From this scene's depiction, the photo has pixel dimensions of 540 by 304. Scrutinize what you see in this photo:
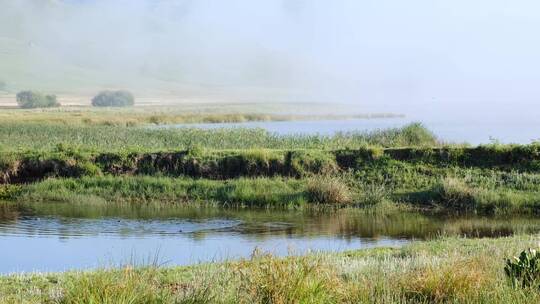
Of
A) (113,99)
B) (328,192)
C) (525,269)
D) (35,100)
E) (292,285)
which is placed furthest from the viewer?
(113,99)

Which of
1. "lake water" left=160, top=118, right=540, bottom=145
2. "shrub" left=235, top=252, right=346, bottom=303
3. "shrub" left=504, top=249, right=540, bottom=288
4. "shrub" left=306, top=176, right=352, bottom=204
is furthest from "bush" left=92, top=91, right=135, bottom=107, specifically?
"shrub" left=235, top=252, right=346, bottom=303

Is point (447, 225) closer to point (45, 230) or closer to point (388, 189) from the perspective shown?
point (388, 189)

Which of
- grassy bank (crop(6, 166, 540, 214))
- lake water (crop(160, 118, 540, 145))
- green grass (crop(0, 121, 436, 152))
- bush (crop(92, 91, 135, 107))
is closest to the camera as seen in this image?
grassy bank (crop(6, 166, 540, 214))

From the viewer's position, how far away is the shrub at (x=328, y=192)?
2744 cm

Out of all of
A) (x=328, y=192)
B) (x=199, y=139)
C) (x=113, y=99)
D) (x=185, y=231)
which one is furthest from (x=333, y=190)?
(x=113, y=99)

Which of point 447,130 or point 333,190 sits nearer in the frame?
point 333,190

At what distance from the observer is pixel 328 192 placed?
2752cm

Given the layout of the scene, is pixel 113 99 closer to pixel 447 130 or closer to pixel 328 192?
pixel 447 130

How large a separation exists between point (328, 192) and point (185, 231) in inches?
273

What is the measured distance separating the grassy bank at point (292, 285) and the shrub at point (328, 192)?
51.3 ft

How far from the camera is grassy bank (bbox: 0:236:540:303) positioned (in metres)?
8.48

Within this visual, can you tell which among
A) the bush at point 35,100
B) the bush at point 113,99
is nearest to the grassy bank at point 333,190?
the bush at point 35,100

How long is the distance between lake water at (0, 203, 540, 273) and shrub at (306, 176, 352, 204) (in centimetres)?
102

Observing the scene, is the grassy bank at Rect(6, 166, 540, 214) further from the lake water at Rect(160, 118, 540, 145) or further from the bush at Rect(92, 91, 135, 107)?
the bush at Rect(92, 91, 135, 107)
